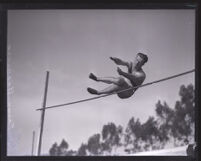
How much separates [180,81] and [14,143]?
192 cm

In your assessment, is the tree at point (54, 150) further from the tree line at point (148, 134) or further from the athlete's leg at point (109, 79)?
the athlete's leg at point (109, 79)

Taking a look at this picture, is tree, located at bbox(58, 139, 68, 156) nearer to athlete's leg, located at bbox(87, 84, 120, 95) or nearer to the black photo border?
the black photo border

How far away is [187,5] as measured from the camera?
313 cm

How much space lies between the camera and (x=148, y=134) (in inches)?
125

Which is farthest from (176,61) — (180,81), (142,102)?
(142,102)

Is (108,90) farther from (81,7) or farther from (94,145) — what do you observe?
(81,7)

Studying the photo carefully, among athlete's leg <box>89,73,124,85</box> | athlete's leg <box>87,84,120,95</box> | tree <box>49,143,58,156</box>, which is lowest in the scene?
tree <box>49,143,58,156</box>

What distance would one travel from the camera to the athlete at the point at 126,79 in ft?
10.4

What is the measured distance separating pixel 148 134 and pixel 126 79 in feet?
2.12

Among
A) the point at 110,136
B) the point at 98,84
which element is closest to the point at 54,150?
the point at 110,136

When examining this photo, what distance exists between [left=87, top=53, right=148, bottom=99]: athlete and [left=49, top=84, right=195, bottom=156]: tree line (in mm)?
314

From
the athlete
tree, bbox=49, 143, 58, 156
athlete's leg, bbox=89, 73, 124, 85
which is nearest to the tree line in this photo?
tree, bbox=49, 143, 58, 156

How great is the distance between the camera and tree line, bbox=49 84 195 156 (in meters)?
3.15

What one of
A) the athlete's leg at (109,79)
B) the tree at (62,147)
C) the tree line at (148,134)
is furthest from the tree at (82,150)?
the athlete's leg at (109,79)
